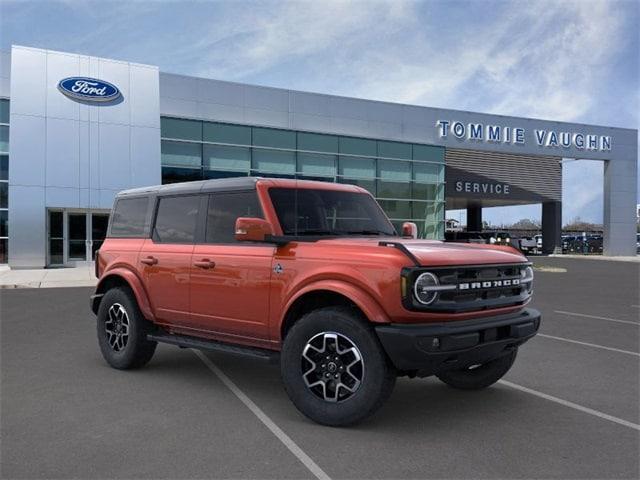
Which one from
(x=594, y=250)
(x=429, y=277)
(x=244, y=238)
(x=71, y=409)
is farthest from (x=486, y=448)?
(x=594, y=250)

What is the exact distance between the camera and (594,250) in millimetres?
45156

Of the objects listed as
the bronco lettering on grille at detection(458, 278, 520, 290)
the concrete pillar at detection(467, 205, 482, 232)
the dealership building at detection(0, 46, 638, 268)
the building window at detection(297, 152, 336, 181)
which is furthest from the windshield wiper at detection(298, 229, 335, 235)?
the concrete pillar at detection(467, 205, 482, 232)

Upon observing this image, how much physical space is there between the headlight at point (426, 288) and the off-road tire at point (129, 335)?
3.33m

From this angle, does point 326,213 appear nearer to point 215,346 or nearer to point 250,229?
point 250,229

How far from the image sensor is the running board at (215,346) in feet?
16.4

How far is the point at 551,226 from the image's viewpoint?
4138cm

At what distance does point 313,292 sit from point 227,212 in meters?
1.45

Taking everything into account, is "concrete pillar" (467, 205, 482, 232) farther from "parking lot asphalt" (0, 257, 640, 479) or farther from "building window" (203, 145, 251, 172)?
"parking lot asphalt" (0, 257, 640, 479)

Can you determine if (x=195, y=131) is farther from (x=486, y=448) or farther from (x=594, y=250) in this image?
(x=594, y=250)

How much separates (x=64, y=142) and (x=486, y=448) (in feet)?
71.2

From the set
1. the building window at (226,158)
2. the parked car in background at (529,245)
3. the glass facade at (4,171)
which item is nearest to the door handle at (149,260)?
the glass facade at (4,171)

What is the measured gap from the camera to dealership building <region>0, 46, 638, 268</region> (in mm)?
21906

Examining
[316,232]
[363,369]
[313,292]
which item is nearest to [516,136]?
[316,232]

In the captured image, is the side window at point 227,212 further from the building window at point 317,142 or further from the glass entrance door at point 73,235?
the building window at point 317,142
